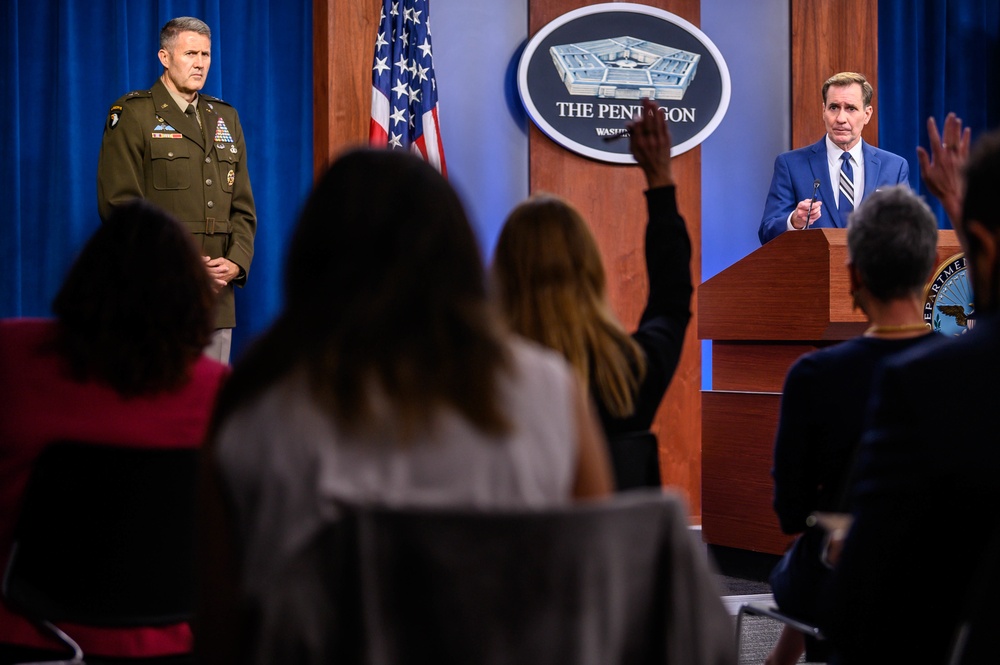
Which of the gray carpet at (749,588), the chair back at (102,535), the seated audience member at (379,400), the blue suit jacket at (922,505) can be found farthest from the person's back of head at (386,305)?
the gray carpet at (749,588)

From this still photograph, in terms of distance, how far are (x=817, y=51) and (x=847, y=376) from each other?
13.8 feet

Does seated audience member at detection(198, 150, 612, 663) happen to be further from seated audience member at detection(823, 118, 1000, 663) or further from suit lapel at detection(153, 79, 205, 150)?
suit lapel at detection(153, 79, 205, 150)

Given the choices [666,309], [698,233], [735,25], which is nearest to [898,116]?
[735,25]

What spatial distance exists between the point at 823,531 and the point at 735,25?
14.0 ft

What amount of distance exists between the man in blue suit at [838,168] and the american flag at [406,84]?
5.03 feet

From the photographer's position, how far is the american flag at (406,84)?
467 cm

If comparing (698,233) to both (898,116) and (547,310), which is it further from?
(547,310)

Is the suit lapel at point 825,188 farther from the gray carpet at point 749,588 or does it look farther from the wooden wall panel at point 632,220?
the gray carpet at point 749,588

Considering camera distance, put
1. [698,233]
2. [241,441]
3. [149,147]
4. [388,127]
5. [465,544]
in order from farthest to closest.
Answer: [698,233] → [388,127] → [149,147] → [241,441] → [465,544]

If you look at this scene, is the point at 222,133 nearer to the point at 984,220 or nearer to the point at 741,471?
the point at 741,471

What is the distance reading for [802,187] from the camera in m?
4.68

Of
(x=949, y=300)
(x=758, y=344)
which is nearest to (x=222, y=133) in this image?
(x=758, y=344)

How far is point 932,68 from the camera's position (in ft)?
20.2

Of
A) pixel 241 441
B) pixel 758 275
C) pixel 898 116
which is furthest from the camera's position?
pixel 898 116
